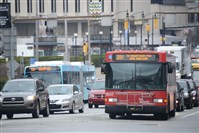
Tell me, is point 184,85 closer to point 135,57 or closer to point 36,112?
point 36,112

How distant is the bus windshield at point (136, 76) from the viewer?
32.1 m

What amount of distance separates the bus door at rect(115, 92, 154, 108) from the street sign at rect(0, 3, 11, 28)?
18.7m

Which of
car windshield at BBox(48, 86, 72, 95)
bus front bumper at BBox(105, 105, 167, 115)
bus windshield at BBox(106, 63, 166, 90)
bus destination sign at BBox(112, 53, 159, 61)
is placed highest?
bus destination sign at BBox(112, 53, 159, 61)

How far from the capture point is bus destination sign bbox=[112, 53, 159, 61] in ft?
106

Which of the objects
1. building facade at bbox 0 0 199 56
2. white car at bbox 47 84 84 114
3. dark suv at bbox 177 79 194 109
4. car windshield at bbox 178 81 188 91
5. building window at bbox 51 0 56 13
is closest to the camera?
white car at bbox 47 84 84 114

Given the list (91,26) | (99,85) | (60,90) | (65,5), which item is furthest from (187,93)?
(65,5)

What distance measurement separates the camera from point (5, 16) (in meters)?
50.3

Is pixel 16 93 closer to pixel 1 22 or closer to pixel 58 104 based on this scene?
pixel 58 104

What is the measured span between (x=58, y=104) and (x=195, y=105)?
15039mm

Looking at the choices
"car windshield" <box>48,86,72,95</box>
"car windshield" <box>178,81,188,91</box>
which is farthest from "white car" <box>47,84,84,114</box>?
"car windshield" <box>178,81,188,91</box>

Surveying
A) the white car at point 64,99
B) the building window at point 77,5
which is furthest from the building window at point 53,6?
the white car at point 64,99

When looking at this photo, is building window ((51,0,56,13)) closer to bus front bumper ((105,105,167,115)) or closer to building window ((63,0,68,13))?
building window ((63,0,68,13))

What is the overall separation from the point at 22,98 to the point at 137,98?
5.04 m

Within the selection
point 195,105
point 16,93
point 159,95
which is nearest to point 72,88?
point 16,93
